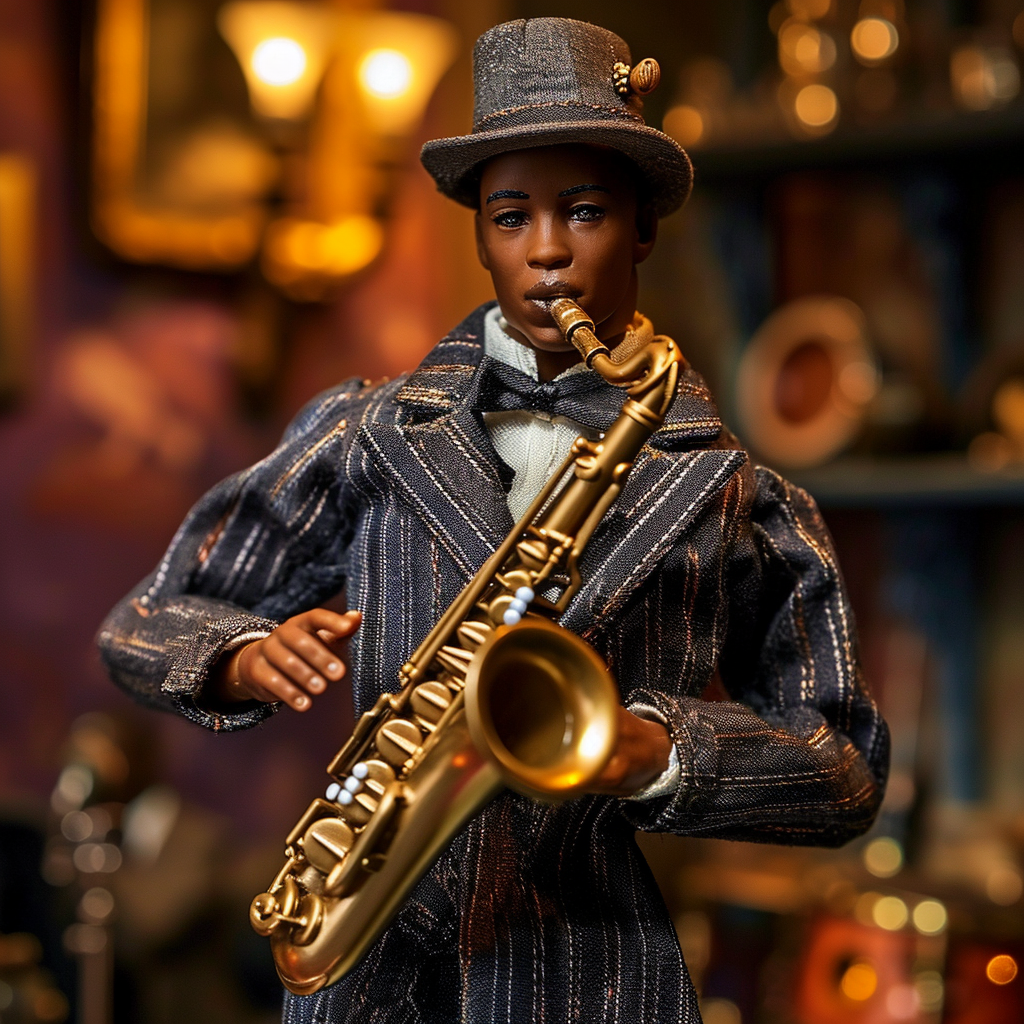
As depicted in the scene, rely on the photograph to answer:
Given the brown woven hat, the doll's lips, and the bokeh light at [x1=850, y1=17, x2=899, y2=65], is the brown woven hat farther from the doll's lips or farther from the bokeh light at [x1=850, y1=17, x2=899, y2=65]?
the bokeh light at [x1=850, y1=17, x2=899, y2=65]

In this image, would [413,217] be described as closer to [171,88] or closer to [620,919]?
[171,88]

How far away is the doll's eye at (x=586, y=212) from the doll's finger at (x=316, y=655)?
324 millimetres

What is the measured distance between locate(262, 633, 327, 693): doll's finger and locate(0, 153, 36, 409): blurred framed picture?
68.8 inches

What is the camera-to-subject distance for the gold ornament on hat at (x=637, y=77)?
90 centimetres

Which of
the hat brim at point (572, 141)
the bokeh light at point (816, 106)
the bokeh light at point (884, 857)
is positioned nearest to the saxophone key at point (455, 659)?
the hat brim at point (572, 141)

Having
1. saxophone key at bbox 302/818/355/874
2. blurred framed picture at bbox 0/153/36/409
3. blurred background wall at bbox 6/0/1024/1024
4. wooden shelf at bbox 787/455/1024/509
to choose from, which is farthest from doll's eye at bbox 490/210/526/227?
blurred framed picture at bbox 0/153/36/409

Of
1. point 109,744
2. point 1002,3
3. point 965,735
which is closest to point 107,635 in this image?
point 109,744

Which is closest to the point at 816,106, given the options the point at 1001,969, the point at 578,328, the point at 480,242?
the point at 1001,969

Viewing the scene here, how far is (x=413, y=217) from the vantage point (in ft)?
8.21

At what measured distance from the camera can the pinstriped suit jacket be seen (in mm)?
900

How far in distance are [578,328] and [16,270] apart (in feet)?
5.99

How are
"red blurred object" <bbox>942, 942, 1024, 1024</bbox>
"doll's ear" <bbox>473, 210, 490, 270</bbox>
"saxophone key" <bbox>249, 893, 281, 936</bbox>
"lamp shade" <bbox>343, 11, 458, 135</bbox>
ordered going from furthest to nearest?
"lamp shade" <bbox>343, 11, 458, 135</bbox> < "red blurred object" <bbox>942, 942, 1024, 1024</bbox> < "doll's ear" <bbox>473, 210, 490, 270</bbox> < "saxophone key" <bbox>249, 893, 281, 936</bbox>

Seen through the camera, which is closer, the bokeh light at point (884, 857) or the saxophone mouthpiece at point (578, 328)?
the saxophone mouthpiece at point (578, 328)

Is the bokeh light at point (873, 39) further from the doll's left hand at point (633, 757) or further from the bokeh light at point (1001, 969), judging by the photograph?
the doll's left hand at point (633, 757)
